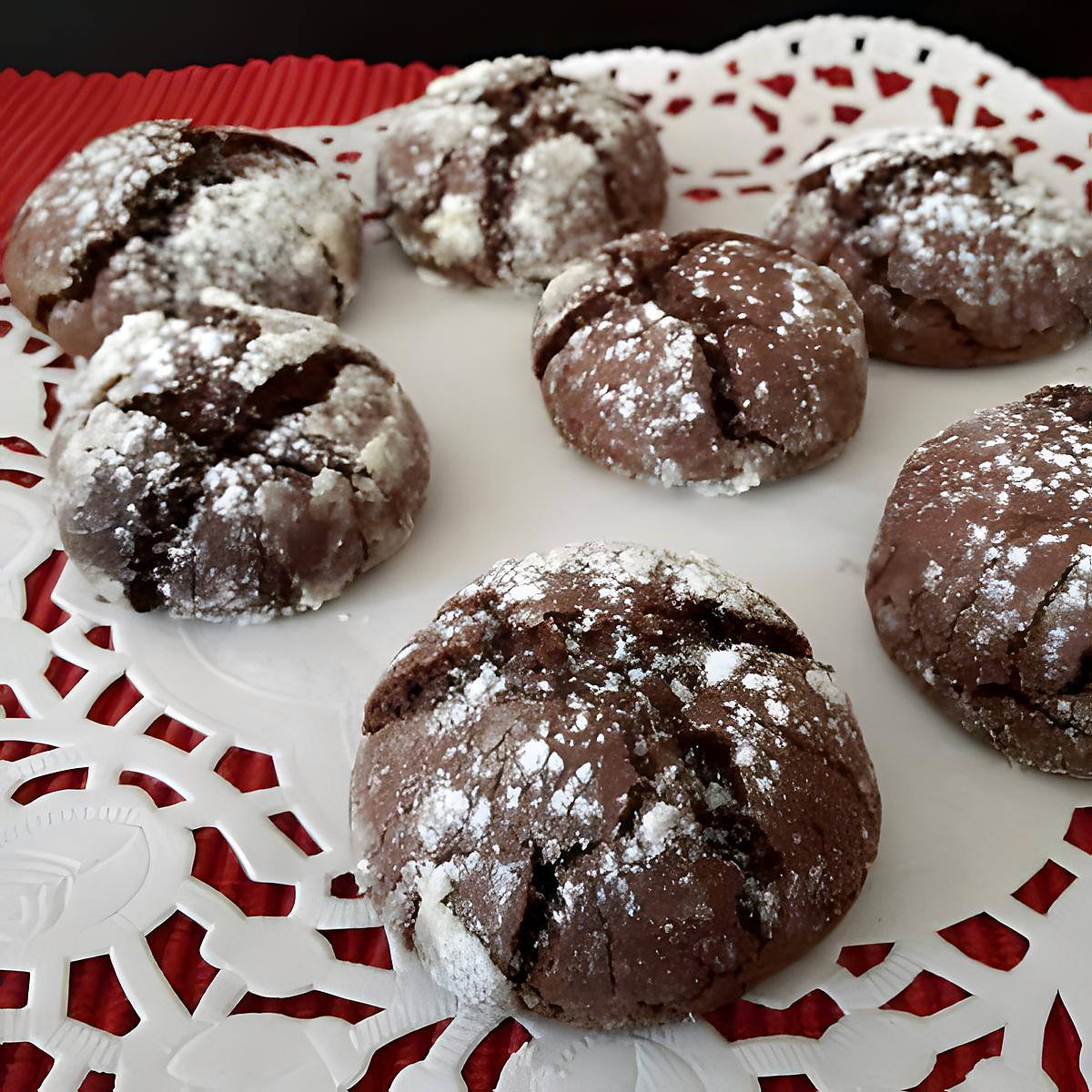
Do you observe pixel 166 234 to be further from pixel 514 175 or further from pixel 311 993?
pixel 311 993

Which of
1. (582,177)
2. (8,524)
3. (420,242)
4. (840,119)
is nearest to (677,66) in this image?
(840,119)

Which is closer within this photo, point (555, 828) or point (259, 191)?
point (555, 828)

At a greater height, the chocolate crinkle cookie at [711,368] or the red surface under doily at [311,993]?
the chocolate crinkle cookie at [711,368]

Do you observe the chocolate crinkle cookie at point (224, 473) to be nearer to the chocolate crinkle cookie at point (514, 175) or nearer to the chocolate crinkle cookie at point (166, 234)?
the chocolate crinkle cookie at point (166, 234)

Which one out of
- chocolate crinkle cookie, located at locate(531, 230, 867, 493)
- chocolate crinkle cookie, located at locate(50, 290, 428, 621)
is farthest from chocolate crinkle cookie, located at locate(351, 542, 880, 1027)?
chocolate crinkle cookie, located at locate(531, 230, 867, 493)

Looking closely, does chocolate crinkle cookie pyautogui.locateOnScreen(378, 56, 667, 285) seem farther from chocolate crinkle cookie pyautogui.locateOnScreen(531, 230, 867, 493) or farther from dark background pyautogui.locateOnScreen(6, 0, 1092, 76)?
dark background pyautogui.locateOnScreen(6, 0, 1092, 76)

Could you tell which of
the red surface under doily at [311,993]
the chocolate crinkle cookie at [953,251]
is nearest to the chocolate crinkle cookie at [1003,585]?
the red surface under doily at [311,993]

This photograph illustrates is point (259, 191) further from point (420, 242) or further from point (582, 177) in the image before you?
point (582, 177)

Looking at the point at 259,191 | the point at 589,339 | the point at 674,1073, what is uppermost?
the point at 259,191
